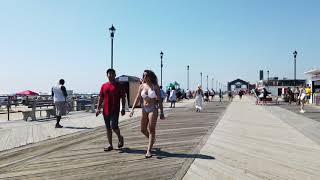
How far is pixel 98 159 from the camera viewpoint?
332 inches

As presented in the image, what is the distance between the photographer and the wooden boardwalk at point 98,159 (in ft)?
23.2

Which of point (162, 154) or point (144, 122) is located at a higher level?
point (144, 122)

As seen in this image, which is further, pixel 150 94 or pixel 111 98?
pixel 111 98

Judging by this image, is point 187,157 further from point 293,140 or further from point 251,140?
point 293,140

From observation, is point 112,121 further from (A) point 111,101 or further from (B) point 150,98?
(B) point 150,98

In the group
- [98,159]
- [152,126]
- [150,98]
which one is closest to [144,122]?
[152,126]

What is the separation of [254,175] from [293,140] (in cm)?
496

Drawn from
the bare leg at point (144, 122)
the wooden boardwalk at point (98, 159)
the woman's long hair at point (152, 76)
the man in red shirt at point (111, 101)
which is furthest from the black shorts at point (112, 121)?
the woman's long hair at point (152, 76)

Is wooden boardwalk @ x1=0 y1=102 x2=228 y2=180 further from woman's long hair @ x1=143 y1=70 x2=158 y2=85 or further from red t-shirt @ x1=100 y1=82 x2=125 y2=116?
woman's long hair @ x1=143 y1=70 x2=158 y2=85

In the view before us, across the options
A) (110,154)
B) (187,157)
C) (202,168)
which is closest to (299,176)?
(202,168)

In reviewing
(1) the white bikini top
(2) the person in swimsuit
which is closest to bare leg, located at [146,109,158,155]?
(2) the person in swimsuit

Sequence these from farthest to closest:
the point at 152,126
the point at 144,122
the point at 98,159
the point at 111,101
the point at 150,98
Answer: the point at 111,101 → the point at 144,122 → the point at 150,98 → the point at 152,126 → the point at 98,159

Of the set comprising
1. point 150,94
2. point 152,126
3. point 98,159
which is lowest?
point 98,159

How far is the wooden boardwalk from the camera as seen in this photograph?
7.09 m
